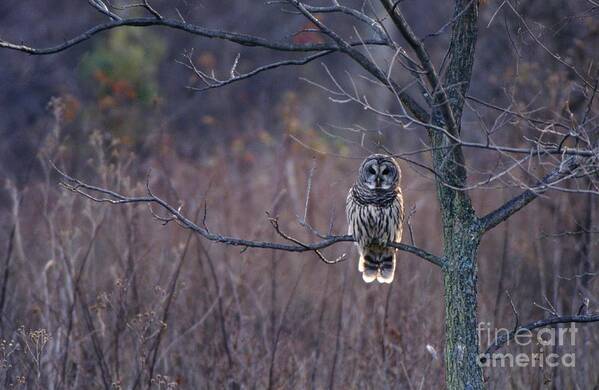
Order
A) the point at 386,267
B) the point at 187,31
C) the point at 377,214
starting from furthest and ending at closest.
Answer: the point at 386,267, the point at 377,214, the point at 187,31

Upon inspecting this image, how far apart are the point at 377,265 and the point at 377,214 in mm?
388

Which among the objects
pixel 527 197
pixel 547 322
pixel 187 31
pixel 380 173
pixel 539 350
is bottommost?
pixel 547 322

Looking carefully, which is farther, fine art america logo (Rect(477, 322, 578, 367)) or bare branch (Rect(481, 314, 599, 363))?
fine art america logo (Rect(477, 322, 578, 367))

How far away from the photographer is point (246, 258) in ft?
21.0

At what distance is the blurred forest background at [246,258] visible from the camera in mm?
5691

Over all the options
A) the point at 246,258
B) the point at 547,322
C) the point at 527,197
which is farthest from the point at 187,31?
the point at 246,258

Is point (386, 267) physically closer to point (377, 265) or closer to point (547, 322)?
point (377, 265)

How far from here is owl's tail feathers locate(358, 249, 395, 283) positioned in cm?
591

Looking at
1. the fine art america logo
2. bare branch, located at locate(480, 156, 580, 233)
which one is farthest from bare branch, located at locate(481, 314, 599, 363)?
the fine art america logo

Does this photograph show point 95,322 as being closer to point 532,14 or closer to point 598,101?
point 598,101

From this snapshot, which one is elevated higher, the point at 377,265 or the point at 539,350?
the point at 377,265

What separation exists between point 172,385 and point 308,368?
71.9 inches

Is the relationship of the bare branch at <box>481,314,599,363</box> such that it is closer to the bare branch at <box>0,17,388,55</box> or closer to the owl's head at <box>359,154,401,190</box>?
the bare branch at <box>0,17,388,55</box>

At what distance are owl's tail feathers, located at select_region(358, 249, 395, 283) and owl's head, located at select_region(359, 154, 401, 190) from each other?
448 millimetres
